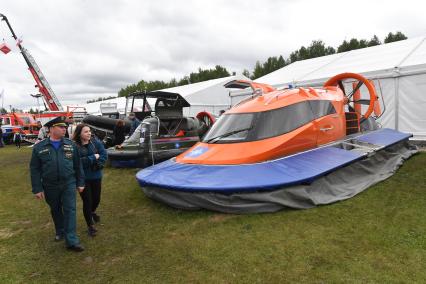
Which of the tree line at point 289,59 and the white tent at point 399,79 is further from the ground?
the tree line at point 289,59

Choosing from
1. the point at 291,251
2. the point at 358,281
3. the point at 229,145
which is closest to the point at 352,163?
the point at 229,145

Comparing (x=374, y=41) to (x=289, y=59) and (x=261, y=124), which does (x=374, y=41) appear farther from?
(x=261, y=124)

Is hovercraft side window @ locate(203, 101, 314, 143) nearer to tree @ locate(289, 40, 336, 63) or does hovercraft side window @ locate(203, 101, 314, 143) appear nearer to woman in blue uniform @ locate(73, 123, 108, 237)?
woman in blue uniform @ locate(73, 123, 108, 237)

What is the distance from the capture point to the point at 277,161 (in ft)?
17.1

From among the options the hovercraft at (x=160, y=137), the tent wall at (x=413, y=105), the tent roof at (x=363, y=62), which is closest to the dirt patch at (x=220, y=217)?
the hovercraft at (x=160, y=137)

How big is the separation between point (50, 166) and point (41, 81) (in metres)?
19.7

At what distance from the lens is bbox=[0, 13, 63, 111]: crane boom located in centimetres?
1992

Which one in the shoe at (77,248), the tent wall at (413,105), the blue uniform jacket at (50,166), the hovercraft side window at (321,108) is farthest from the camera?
the tent wall at (413,105)

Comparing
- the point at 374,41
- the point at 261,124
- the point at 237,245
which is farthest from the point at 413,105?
the point at 374,41

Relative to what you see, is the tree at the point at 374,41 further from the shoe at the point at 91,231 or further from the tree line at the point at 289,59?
the shoe at the point at 91,231

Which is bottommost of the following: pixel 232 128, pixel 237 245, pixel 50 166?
pixel 237 245

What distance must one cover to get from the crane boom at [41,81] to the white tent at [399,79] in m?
16.2

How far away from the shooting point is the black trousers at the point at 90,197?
432 cm

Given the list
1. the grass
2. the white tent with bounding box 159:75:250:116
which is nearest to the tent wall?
the grass
